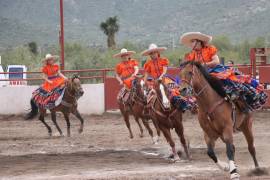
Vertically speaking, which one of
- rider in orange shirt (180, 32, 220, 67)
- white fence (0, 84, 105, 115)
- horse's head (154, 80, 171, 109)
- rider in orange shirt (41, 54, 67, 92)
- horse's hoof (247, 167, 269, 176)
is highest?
rider in orange shirt (180, 32, 220, 67)

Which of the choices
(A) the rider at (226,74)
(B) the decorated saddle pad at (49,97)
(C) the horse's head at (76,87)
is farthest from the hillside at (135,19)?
(A) the rider at (226,74)

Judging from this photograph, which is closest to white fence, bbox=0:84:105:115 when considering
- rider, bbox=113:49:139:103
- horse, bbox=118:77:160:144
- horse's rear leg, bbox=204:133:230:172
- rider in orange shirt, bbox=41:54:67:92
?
rider in orange shirt, bbox=41:54:67:92

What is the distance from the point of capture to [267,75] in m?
25.9

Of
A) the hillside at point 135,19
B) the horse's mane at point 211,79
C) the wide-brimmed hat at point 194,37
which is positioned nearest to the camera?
the horse's mane at point 211,79

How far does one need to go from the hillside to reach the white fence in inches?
2086

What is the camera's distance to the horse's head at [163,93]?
14.2 m

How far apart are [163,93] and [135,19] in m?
81.2

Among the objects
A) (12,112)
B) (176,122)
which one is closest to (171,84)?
(176,122)

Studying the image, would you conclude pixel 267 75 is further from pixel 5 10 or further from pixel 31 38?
pixel 5 10

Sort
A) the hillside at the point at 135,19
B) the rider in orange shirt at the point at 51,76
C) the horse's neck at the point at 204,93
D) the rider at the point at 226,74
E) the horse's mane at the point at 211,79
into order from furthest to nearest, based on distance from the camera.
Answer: the hillside at the point at 135,19 → the rider in orange shirt at the point at 51,76 → the rider at the point at 226,74 → the horse's mane at the point at 211,79 → the horse's neck at the point at 204,93

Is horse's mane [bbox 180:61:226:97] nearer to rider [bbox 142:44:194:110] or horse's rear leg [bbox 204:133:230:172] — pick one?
horse's rear leg [bbox 204:133:230:172]

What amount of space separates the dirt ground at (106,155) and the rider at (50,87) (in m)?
1.00

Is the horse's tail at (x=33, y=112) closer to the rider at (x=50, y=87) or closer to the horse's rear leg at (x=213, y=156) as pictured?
the rider at (x=50, y=87)

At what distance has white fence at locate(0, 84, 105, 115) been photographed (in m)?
26.9
